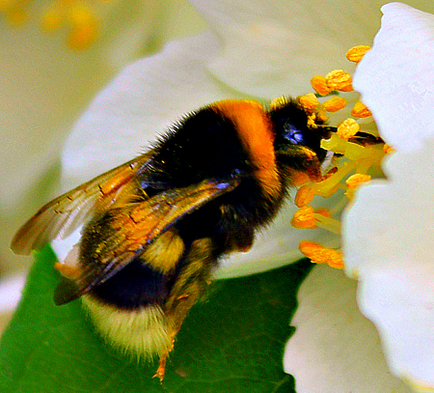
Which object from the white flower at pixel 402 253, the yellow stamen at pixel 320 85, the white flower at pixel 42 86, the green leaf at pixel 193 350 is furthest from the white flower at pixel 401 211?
the white flower at pixel 42 86

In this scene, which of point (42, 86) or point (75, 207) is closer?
point (75, 207)

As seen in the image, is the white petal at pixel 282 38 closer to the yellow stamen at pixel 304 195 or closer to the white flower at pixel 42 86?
the yellow stamen at pixel 304 195

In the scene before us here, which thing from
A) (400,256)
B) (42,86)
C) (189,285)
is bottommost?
(42,86)

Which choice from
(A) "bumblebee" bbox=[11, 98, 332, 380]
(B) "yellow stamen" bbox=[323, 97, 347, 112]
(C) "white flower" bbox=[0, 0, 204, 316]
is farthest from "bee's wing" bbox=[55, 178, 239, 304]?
(C) "white flower" bbox=[0, 0, 204, 316]

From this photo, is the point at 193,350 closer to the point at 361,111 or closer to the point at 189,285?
the point at 189,285

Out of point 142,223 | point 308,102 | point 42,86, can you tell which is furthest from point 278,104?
point 42,86

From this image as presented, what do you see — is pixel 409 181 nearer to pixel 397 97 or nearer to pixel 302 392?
pixel 397 97
